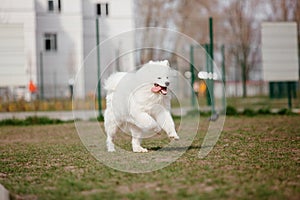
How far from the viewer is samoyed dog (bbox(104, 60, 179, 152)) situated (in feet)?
28.9

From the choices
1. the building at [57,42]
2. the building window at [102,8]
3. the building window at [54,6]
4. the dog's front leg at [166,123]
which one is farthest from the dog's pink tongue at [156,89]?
the building window at [54,6]

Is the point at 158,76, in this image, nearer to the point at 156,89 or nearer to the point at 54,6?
the point at 156,89

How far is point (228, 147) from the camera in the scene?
33.2 ft

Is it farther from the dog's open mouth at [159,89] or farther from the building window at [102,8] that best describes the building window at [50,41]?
the dog's open mouth at [159,89]

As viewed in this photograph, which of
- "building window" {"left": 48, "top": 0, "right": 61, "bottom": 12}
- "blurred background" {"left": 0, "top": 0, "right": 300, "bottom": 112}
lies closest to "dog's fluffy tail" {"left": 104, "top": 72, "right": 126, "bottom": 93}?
"blurred background" {"left": 0, "top": 0, "right": 300, "bottom": 112}

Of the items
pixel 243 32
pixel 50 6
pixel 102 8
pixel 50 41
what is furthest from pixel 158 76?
pixel 50 41

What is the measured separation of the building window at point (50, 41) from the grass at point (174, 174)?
17103 mm

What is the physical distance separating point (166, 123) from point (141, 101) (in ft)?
1.49

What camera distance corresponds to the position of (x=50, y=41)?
1153 inches

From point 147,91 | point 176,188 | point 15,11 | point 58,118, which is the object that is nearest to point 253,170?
point 176,188

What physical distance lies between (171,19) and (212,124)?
10378mm

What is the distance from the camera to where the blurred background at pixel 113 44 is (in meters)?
18.4

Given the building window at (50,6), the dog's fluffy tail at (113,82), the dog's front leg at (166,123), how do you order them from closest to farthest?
the dog's front leg at (166,123), the dog's fluffy tail at (113,82), the building window at (50,6)

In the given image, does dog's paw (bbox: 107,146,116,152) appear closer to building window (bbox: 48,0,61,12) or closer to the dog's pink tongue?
the dog's pink tongue
